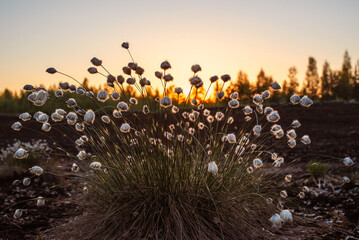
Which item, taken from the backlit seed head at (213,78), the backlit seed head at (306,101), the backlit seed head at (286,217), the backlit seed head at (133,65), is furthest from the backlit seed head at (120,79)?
the backlit seed head at (286,217)

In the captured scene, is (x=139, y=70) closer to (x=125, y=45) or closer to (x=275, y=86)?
(x=125, y=45)

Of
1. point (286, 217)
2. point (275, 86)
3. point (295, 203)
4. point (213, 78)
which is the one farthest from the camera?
point (295, 203)

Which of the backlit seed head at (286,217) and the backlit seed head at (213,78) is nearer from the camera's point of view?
the backlit seed head at (286,217)

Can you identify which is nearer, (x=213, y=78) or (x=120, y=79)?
(x=120, y=79)

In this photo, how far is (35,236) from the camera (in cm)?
281

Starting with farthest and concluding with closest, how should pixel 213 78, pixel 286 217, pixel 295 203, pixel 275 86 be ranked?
pixel 295 203 → pixel 213 78 → pixel 275 86 → pixel 286 217

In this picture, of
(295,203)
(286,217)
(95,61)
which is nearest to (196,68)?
(95,61)

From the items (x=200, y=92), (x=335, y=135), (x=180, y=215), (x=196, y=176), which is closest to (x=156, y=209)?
(x=180, y=215)

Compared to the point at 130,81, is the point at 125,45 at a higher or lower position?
higher

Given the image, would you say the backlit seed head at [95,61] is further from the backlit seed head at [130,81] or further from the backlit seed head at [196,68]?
the backlit seed head at [196,68]

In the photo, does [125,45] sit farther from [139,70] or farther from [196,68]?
[196,68]

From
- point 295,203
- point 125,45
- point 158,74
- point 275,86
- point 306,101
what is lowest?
point 295,203

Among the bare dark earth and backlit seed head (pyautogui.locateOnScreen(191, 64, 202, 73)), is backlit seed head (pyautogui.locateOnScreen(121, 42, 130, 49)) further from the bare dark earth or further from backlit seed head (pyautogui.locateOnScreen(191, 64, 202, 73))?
the bare dark earth

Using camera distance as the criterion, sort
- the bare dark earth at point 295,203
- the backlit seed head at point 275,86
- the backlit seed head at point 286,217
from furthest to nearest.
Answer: the bare dark earth at point 295,203
the backlit seed head at point 275,86
the backlit seed head at point 286,217
